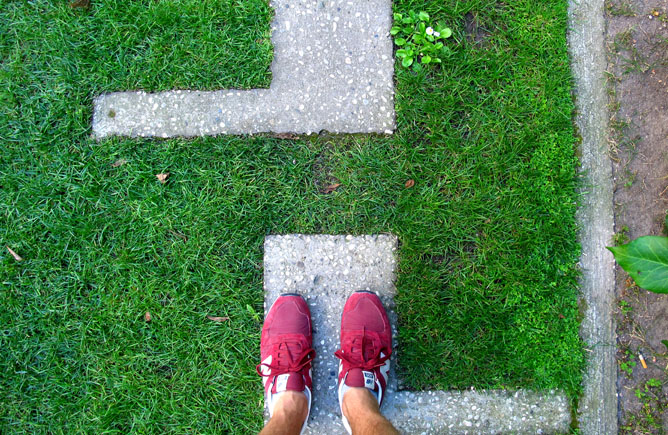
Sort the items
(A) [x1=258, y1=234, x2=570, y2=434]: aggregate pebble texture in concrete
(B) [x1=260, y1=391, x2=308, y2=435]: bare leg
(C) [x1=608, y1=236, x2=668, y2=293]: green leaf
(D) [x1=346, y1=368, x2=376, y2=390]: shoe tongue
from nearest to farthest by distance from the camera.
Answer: (C) [x1=608, y1=236, x2=668, y2=293]: green leaf, (B) [x1=260, y1=391, x2=308, y2=435]: bare leg, (D) [x1=346, y1=368, x2=376, y2=390]: shoe tongue, (A) [x1=258, y1=234, x2=570, y2=434]: aggregate pebble texture in concrete

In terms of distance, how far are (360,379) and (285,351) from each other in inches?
17.5

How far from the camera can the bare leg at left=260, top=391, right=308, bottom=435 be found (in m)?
1.96

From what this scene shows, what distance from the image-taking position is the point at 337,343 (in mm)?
2369

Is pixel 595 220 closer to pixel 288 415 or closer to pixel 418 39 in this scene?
pixel 418 39

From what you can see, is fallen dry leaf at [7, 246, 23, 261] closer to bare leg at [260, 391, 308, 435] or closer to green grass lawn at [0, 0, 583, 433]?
green grass lawn at [0, 0, 583, 433]

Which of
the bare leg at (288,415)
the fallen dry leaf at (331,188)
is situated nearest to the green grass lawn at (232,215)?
the fallen dry leaf at (331,188)

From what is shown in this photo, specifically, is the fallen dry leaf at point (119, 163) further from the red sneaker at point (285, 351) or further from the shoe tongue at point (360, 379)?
the shoe tongue at point (360, 379)

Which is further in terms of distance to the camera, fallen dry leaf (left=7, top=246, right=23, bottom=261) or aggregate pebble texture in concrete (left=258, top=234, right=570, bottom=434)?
fallen dry leaf (left=7, top=246, right=23, bottom=261)

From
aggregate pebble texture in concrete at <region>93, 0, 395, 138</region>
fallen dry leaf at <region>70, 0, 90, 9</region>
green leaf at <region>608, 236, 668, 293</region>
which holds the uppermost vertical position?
fallen dry leaf at <region>70, 0, 90, 9</region>

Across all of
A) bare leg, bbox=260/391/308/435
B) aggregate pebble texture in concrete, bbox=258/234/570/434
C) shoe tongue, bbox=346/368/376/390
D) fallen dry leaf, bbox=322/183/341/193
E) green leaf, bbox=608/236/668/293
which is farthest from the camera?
fallen dry leaf, bbox=322/183/341/193

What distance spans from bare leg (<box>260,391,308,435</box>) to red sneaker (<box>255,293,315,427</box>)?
0.13 feet

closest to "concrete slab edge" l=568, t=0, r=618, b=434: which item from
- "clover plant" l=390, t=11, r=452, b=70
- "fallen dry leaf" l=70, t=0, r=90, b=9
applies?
"clover plant" l=390, t=11, r=452, b=70

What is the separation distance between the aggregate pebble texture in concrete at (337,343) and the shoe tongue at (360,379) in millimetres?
179

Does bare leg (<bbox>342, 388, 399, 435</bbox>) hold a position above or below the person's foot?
below
